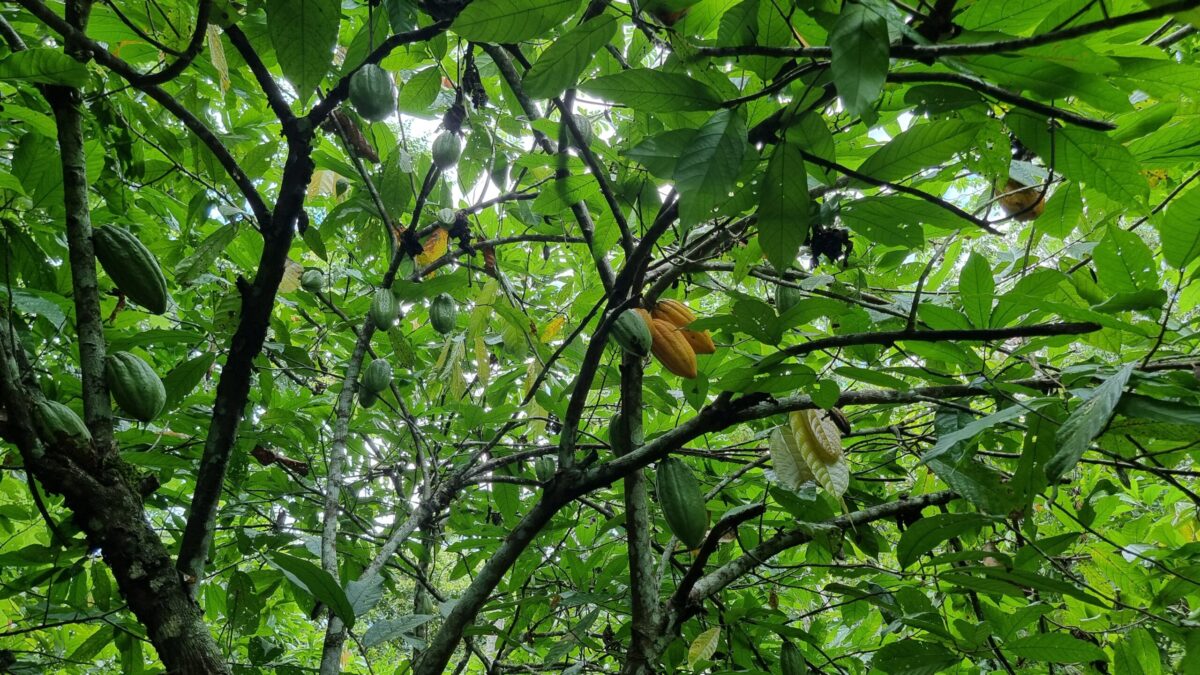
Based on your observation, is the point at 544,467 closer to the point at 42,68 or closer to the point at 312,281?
the point at 312,281

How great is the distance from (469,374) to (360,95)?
6.31 feet

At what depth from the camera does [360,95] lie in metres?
1.54

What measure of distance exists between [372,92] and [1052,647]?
5.91 feet

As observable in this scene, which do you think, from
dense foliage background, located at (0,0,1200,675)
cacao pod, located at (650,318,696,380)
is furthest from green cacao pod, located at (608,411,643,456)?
cacao pod, located at (650,318,696,380)

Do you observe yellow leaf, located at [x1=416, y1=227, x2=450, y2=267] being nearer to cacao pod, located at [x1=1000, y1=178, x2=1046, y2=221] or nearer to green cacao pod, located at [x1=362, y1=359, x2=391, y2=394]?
green cacao pod, located at [x1=362, y1=359, x2=391, y2=394]

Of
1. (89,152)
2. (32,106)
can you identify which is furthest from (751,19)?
(32,106)

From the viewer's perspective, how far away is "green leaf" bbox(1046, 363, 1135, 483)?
0.67m

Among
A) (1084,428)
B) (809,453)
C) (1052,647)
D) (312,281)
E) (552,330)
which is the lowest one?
(1052,647)

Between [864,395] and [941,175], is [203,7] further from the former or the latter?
[941,175]

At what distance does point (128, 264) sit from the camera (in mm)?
1324

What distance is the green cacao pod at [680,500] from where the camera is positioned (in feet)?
4.61

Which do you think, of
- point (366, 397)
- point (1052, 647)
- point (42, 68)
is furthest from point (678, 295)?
point (42, 68)

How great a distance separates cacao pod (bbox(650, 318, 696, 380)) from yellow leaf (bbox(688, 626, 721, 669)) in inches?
22.4

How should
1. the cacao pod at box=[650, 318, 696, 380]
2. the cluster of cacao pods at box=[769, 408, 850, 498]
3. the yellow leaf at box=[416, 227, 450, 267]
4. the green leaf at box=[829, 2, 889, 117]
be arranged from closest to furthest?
the green leaf at box=[829, 2, 889, 117]
the cluster of cacao pods at box=[769, 408, 850, 498]
the cacao pod at box=[650, 318, 696, 380]
the yellow leaf at box=[416, 227, 450, 267]
